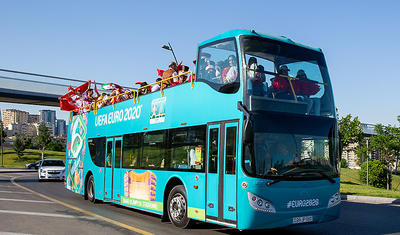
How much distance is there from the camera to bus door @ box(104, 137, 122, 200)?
1238 cm

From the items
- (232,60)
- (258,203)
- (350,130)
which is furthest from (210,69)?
(350,130)

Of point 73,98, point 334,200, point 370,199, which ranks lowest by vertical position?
point 370,199

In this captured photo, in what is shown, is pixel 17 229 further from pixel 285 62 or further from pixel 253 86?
pixel 285 62

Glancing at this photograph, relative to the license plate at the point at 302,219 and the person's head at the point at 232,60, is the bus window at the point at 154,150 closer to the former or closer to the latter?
the person's head at the point at 232,60

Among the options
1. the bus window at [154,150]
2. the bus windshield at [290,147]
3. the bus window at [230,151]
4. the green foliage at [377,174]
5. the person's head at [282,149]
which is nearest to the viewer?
the bus windshield at [290,147]

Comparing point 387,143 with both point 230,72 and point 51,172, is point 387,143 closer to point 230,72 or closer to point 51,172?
point 51,172

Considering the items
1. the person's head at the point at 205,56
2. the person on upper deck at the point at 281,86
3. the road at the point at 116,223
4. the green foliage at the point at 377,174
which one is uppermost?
the person's head at the point at 205,56

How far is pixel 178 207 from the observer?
9047 mm

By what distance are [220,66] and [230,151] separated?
5.89 ft

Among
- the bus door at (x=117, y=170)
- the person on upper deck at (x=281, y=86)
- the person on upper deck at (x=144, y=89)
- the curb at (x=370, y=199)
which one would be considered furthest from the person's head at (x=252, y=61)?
the curb at (x=370, y=199)

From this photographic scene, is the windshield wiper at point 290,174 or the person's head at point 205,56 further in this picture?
the person's head at point 205,56

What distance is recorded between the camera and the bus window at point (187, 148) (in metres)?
8.45

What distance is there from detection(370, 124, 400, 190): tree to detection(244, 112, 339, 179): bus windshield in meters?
42.1

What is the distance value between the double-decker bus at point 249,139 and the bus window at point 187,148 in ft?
0.07
